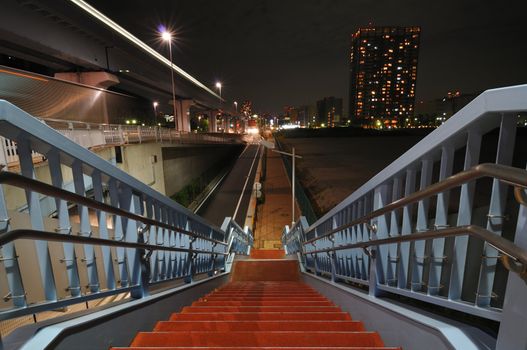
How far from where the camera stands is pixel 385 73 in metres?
140

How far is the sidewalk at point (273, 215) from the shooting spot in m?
15.7

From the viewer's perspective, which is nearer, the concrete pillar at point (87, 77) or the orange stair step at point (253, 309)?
the orange stair step at point (253, 309)

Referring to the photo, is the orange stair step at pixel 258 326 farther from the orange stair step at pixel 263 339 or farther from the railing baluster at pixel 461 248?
the railing baluster at pixel 461 248

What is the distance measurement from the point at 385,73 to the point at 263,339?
160 m

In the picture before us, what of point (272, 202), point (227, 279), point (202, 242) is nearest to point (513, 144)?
point (202, 242)

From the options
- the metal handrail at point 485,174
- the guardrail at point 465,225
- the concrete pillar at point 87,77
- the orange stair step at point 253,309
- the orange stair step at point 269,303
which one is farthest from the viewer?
the concrete pillar at point 87,77

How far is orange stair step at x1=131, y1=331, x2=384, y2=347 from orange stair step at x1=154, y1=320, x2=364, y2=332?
256 mm

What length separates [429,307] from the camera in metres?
2.08

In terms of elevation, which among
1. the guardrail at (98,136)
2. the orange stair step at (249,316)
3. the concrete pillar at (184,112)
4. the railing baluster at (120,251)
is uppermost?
the concrete pillar at (184,112)

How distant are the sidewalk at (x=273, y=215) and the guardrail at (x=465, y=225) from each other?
12.7 meters

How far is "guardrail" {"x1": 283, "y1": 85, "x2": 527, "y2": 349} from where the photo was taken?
108 centimetres

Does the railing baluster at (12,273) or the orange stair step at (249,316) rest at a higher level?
the railing baluster at (12,273)

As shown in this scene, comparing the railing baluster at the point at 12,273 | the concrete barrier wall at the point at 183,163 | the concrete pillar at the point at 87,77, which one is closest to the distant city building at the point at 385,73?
the concrete barrier wall at the point at 183,163

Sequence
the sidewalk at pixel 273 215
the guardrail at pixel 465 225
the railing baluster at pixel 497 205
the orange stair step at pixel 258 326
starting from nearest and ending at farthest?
the guardrail at pixel 465 225 → the railing baluster at pixel 497 205 → the orange stair step at pixel 258 326 → the sidewalk at pixel 273 215
